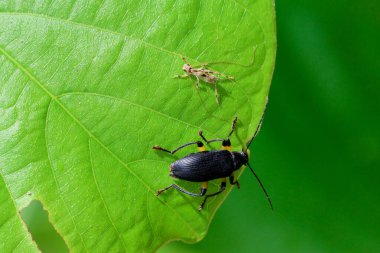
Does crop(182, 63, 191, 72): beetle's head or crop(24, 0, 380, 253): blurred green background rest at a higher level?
crop(182, 63, 191, 72): beetle's head

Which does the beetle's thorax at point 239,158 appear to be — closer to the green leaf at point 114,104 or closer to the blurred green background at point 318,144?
the green leaf at point 114,104

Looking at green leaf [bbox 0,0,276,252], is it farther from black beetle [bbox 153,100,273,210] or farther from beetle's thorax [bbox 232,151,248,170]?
beetle's thorax [bbox 232,151,248,170]

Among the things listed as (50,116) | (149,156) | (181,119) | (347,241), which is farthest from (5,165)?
(347,241)

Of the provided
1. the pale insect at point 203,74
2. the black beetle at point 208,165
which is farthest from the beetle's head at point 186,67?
the black beetle at point 208,165

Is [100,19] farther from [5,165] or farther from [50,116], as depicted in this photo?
[5,165]

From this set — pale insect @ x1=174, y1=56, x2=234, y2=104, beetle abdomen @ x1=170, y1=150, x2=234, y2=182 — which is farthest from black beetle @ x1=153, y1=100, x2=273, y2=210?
pale insect @ x1=174, y1=56, x2=234, y2=104
